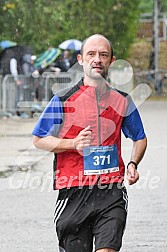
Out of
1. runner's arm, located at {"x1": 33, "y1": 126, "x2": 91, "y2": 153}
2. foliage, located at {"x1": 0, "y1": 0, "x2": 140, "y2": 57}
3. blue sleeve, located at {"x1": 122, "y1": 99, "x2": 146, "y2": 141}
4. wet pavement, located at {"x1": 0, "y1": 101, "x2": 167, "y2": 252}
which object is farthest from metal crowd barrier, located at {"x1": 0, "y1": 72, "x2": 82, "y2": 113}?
runner's arm, located at {"x1": 33, "y1": 126, "x2": 91, "y2": 153}

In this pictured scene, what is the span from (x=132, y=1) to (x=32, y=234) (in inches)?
1460

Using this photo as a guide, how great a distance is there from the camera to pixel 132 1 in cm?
4594

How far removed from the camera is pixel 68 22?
45188 mm

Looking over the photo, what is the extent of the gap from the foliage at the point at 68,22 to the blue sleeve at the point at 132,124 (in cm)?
3204

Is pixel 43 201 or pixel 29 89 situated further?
pixel 29 89

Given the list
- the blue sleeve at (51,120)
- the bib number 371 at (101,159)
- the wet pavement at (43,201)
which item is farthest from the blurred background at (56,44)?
the bib number 371 at (101,159)

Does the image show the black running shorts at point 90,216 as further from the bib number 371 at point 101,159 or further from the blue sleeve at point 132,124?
the blue sleeve at point 132,124

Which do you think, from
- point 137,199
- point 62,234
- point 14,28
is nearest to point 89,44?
point 62,234

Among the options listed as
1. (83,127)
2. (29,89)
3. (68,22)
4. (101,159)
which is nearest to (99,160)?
(101,159)

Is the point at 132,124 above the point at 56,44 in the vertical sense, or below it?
above

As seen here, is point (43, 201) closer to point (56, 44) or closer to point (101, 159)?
point (101, 159)

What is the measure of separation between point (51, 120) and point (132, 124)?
0.56 meters

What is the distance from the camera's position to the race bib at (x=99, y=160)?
21.0 ft

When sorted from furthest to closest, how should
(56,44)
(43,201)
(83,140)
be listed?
1. (56,44)
2. (43,201)
3. (83,140)
